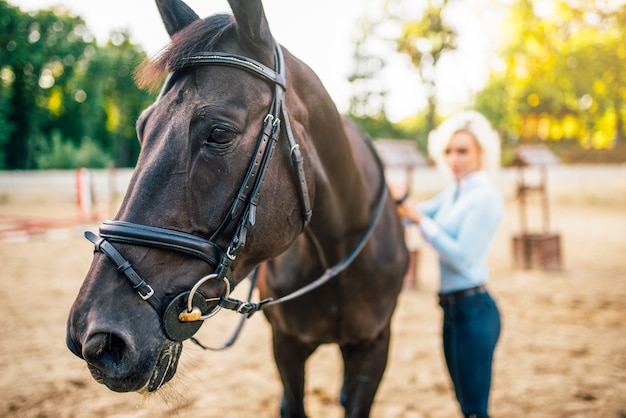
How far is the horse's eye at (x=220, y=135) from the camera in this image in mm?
1336

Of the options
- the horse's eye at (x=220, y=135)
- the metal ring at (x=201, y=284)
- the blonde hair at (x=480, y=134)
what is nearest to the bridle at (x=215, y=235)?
the metal ring at (x=201, y=284)

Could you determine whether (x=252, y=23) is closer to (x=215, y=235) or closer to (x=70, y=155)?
(x=215, y=235)

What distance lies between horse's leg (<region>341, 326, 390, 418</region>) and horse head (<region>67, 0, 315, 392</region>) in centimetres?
105

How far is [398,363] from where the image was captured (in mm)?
4320

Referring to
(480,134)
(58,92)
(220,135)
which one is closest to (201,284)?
(220,135)

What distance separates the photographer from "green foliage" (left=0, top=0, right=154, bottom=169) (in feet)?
31.9

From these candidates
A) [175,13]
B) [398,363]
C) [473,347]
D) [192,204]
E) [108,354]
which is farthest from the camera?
[398,363]

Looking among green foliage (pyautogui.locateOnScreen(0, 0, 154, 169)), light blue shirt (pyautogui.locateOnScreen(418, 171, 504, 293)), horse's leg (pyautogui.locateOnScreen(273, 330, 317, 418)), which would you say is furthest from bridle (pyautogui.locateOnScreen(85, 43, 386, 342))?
light blue shirt (pyautogui.locateOnScreen(418, 171, 504, 293))

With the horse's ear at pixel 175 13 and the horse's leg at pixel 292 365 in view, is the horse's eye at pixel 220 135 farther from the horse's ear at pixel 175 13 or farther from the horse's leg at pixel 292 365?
the horse's leg at pixel 292 365

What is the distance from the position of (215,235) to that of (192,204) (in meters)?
0.12

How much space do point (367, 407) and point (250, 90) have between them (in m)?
1.76

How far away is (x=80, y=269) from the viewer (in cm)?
804

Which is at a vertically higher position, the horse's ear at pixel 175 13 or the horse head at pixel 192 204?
the horse's ear at pixel 175 13

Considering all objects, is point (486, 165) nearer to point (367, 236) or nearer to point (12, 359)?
point (367, 236)
